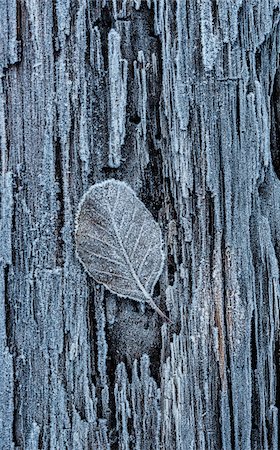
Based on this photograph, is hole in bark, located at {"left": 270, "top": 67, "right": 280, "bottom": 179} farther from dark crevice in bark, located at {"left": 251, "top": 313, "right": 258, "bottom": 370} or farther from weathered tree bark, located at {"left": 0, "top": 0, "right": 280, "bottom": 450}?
dark crevice in bark, located at {"left": 251, "top": 313, "right": 258, "bottom": 370}

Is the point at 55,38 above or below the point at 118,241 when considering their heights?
above

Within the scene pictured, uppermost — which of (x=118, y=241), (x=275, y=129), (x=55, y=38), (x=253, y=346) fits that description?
(x=55, y=38)

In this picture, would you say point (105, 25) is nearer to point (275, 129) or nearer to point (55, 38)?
point (55, 38)

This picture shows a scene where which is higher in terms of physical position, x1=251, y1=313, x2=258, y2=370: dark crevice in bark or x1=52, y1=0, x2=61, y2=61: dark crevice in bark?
x1=52, y1=0, x2=61, y2=61: dark crevice in bark

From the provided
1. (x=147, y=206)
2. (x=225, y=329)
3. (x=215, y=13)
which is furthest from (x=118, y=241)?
(x=215, y=13)

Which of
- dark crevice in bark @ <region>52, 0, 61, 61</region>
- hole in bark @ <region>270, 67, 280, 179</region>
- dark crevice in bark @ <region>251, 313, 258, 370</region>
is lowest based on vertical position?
dark crevice in bark @ <region>251, 313, 258, 370</region>

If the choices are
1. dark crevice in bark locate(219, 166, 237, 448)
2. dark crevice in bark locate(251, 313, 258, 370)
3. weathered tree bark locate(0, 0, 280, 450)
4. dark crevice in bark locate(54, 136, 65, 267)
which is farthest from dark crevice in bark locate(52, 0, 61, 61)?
dark crevice in bark locate(251, 313, 258, 370)

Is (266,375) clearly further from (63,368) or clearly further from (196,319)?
(63,368)
